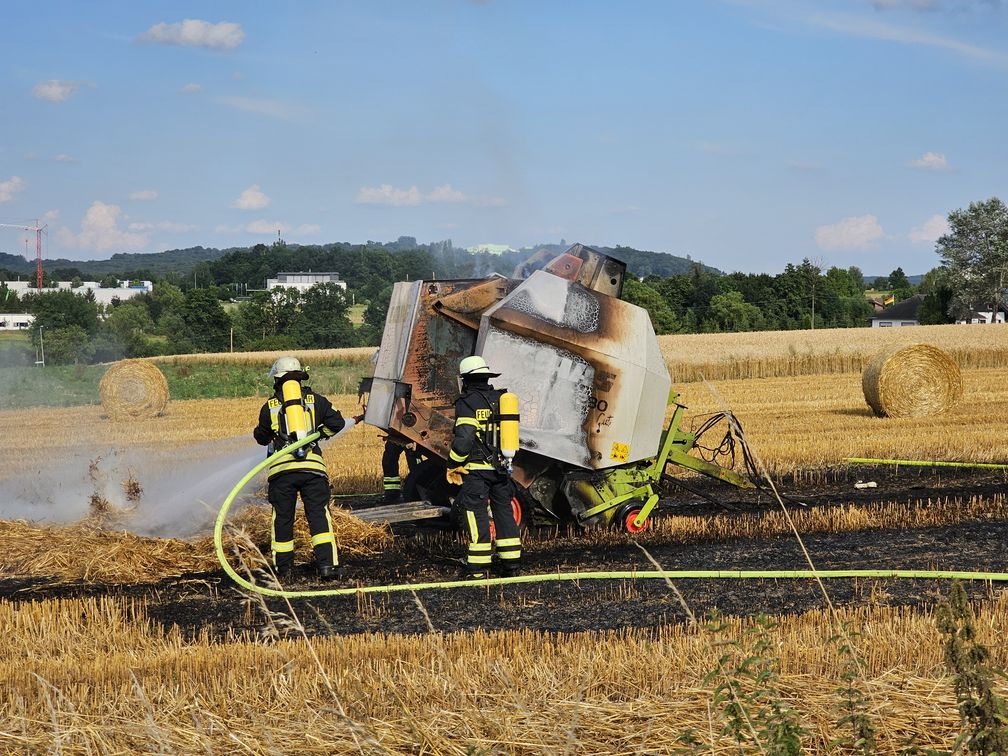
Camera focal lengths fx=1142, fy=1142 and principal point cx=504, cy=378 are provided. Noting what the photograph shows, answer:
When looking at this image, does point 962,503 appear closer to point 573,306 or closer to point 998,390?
Answer: point 573,306

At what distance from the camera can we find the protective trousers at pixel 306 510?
9258 millimetres

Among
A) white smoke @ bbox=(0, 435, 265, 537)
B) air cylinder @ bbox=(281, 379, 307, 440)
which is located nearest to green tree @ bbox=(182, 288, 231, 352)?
white smoke @ bbox=(0, 435, 265, 537)

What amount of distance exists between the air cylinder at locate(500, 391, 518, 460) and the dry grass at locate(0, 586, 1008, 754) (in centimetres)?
200

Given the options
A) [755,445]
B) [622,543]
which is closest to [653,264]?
[755,445]

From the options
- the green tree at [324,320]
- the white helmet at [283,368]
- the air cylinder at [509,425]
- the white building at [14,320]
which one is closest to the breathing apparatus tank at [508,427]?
the air cylinder at [509,425]

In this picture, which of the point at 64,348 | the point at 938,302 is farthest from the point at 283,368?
the point at 938,302

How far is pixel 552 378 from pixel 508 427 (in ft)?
2.86

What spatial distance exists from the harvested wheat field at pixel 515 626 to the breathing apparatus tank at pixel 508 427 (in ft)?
3.20

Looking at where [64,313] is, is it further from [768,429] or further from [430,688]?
[430,688]

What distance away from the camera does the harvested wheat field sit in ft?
16.1

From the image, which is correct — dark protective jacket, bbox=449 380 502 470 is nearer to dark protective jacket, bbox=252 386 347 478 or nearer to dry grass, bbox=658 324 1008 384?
dark protective jacket, bbox=252 386 347 478

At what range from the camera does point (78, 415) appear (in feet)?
83.5

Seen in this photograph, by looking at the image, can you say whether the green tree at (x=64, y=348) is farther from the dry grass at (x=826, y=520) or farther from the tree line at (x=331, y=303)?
the dry grass at (x=826, y=520)

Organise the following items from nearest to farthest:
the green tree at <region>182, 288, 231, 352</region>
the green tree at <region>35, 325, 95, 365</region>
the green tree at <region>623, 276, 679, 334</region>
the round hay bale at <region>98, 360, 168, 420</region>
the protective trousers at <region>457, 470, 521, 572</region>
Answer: the protective trousers at <region>457, 470, 521, 572</region> → the round hay bale at <region>98, 360, 168, 420</region> → the green tree at <region>35, 325, 95, 365</region> → the green tree at <region>182, 288, 231, 352</region> → the green tree at <region>623, 276, 679, 334</region>
